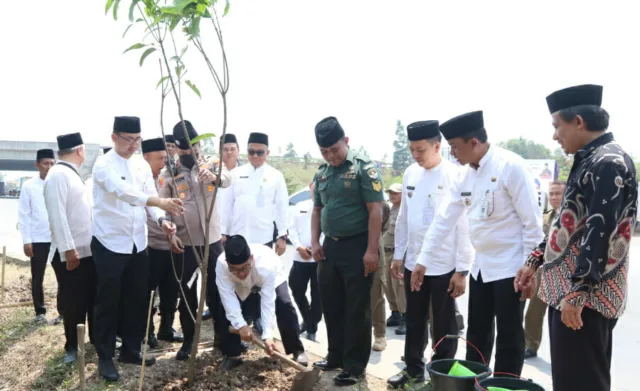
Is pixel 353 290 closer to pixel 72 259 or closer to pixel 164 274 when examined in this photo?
pixel 164 274

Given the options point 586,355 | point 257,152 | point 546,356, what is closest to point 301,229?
point 257,152

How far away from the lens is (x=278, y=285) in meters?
4.85

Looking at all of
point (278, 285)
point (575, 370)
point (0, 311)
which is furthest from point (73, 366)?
point (575, 370)

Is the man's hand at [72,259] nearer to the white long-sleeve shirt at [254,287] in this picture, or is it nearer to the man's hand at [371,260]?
the white long-sleeve shirt at [254,287]

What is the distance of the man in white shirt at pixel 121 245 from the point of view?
4.44m

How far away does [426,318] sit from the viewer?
4.25 meters

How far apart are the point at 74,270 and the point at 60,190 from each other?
0.72 m

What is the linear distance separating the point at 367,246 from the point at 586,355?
1970 millimetres

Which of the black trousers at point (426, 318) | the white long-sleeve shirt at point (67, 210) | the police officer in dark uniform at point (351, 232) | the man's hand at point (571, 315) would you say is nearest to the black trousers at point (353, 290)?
the police officer in dark uniform at point (351, 232)

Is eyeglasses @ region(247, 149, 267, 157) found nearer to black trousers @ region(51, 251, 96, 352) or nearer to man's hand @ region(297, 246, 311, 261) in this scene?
man's hand @ region(297, 246, 311, 261)

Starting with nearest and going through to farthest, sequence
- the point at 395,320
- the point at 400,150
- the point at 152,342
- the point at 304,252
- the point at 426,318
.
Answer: the point at 426,318 < the point at 152,342 < the point at 304,252 < the point at 395,320 < the point at 400,150

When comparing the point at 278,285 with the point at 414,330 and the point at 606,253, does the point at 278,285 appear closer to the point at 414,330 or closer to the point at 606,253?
the point at 414,330

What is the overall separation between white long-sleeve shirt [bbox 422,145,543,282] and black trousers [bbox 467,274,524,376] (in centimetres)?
9

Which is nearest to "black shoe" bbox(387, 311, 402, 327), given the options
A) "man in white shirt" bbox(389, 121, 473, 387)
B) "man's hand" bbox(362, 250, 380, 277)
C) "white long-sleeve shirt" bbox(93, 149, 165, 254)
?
"man in white shirt" bbox(389, 121, 473, 387)
